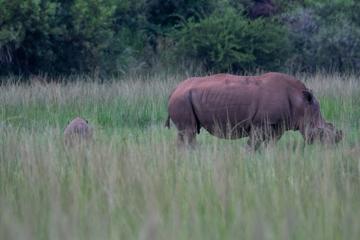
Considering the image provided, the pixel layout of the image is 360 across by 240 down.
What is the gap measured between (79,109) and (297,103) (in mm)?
5153

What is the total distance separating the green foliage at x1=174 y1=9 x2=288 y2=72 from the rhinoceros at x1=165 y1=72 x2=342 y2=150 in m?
14.5

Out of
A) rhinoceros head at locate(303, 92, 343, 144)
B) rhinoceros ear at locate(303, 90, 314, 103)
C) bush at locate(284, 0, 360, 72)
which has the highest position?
rhinoceros ear at locate(303, 90, 314, 103)

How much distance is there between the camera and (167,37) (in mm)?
28453

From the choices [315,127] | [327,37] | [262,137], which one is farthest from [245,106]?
[327,37]

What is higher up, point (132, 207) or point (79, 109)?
point (132, 207)

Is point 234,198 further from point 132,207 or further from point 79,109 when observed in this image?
point 79,109

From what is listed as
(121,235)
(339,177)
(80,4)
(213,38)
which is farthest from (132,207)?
(213,38)

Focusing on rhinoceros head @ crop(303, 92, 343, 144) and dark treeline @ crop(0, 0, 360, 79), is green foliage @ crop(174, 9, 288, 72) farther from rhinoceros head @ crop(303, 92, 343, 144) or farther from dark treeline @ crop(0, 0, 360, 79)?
rhinoceros head @ crop(303, 92, 343, 144)

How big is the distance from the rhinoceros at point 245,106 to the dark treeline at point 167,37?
430 inches

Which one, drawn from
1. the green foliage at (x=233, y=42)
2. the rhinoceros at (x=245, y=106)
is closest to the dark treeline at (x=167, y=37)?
the green foliage at (x=233, y=42)

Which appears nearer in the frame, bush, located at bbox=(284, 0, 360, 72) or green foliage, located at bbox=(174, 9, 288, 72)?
green foliage, located at bbox=(174, 9, 288, 72)

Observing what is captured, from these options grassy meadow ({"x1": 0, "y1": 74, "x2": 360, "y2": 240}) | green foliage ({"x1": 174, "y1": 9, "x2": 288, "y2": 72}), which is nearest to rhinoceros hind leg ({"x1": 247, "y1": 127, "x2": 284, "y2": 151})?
grassy meadow ({"x1": 0, "y1": 74, "x2": 360, "y2": 240})

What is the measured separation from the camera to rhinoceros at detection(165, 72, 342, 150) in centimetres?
1103

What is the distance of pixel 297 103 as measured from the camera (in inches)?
440
